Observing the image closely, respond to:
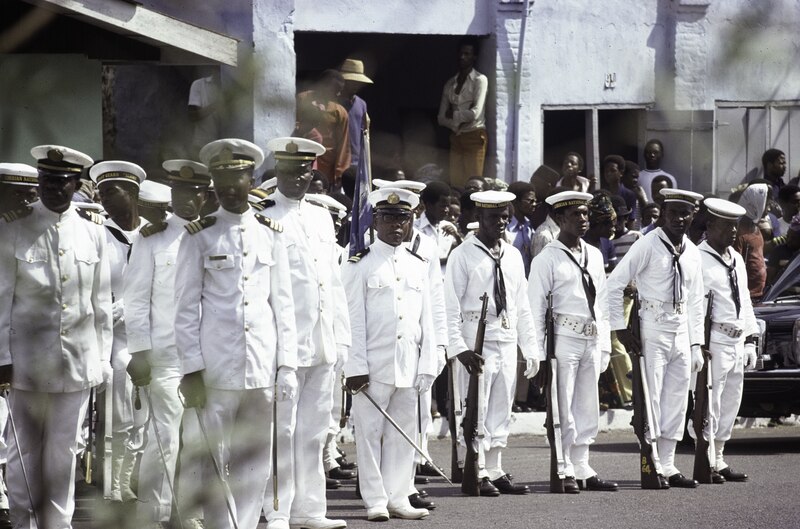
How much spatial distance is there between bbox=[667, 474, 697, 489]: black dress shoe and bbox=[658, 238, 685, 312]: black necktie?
113cm

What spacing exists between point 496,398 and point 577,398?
0.62 m

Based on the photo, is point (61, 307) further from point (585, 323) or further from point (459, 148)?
point (585, 323)

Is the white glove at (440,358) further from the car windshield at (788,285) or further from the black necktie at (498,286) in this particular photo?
the car windshield at (788,285)

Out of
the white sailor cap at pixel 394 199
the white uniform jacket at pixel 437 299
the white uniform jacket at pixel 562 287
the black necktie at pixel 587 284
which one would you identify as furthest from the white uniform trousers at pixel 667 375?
the white sailor cap at pixel 394 199

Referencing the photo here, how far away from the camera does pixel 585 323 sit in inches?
351

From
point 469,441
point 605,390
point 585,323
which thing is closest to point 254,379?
point 469,441

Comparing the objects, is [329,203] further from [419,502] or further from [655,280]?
[655,280]

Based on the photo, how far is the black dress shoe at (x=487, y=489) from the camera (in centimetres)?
846

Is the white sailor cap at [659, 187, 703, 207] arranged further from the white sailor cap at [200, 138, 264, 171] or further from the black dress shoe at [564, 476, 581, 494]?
the black dress shoe at [564, 476, 581, 494]

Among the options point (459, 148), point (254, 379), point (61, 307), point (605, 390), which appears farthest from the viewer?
point (605, 390)

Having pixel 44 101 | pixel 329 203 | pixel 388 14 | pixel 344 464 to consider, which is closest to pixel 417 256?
pixel 329 203

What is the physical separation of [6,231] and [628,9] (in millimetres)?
611

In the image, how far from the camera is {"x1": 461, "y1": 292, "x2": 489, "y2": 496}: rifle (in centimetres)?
844

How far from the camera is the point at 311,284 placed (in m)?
7.04
